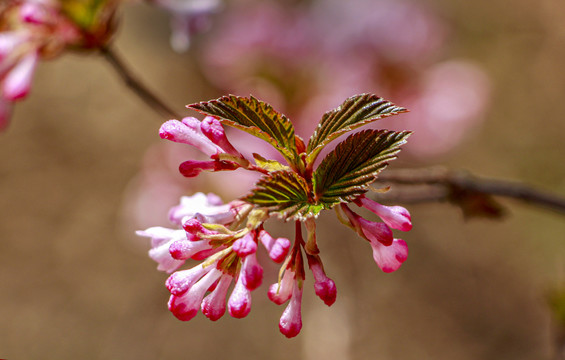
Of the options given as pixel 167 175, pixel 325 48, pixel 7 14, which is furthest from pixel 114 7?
pixel 325 48

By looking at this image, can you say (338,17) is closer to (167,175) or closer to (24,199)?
(167,175)

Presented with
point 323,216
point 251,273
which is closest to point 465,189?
point 251,273

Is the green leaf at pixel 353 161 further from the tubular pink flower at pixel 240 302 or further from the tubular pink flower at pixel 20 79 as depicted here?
the tubular pink flower at pixel 20 79

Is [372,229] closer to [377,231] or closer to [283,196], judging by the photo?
[377,231]

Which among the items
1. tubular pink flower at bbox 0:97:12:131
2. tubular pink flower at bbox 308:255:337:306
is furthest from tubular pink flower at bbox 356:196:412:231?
tubular pink flower at bbox 0:97:12:131

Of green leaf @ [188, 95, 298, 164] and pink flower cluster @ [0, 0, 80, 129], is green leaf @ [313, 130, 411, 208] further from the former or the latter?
pink flower cluster @ [0, 0, 80, 129]

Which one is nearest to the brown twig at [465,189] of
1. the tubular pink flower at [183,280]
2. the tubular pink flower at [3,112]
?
the tubular pink flower at [183,280]
